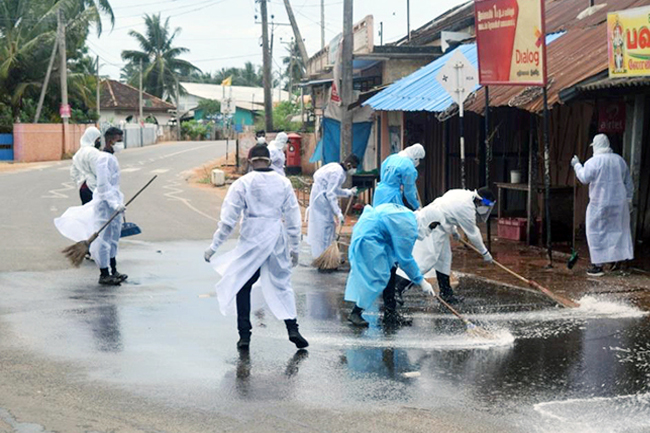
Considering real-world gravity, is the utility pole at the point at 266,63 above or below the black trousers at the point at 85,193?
above

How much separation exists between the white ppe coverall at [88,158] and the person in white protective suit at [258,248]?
18.1 feet

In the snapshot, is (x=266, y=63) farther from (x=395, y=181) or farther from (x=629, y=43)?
(x=395, y=181)

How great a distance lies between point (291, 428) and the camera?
581 centimetres

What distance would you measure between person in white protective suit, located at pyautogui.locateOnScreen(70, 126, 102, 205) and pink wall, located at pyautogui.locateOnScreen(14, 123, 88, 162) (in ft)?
102

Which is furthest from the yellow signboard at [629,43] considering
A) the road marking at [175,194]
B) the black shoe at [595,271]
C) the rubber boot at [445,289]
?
the road marking at [175,194]

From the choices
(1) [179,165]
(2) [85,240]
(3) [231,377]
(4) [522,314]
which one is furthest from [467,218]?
(1) [179,165]

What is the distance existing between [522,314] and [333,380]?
327 cm

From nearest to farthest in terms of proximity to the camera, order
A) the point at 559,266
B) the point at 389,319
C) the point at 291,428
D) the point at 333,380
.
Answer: the point at 291,428, the point at 333,380, the point at 389,319, the point at 559,266

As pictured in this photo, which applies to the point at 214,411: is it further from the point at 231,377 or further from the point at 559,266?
the point at 559,266

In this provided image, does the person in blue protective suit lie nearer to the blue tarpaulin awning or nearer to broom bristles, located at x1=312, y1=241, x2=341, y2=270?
broom bristles, located at x1=312, y1=241, x2=341, y2=270

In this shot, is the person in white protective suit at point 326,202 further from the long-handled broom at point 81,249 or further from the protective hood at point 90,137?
the protective hood at point 90,137

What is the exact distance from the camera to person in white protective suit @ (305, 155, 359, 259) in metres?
12.9

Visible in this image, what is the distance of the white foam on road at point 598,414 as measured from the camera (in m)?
5.83

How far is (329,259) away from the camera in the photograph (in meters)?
12.5
